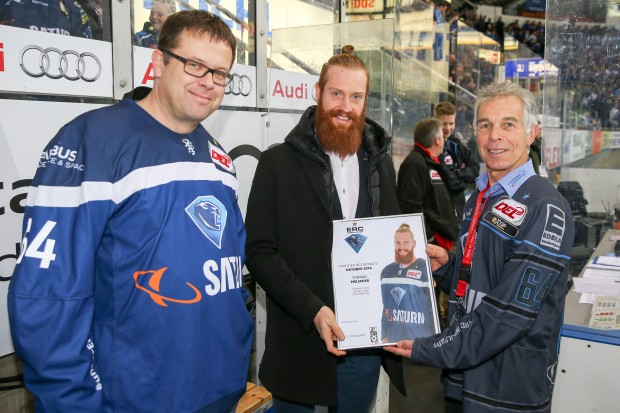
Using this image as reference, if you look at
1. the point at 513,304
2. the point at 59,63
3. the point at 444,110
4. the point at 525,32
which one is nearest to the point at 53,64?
the point at 59,63

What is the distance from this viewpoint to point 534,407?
1617 mm

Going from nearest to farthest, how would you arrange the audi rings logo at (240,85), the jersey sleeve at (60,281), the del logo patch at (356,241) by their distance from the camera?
the jersey sleeve at (60,281) < the del logo patch at (356,241) < the audi rings logo at (240,85)

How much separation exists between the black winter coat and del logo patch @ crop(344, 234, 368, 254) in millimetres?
79

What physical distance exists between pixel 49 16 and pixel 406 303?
5.60 ft

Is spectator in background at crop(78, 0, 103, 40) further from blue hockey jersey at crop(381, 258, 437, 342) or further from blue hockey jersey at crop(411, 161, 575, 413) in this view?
blue hockey jersey at crop(411, 161, 575, 413)

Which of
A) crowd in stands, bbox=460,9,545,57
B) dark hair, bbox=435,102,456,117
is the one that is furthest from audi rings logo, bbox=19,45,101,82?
crowd in stands, bbox=460,9,545,57

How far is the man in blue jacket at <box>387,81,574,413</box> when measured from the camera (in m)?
1.54

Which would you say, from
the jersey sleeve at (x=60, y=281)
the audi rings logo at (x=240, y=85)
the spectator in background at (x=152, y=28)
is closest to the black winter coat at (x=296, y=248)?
the jersey sleeve at (x=60, y=281)

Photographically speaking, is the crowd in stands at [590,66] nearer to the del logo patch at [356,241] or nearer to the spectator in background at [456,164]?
the spectator in background at [456,164]

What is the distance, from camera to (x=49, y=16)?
6.73ft

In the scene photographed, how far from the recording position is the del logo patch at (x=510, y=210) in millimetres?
1586

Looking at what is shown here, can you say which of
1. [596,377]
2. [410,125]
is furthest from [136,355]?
[410,125]

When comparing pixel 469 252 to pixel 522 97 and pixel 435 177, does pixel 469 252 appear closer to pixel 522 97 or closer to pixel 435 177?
pixel 522 97

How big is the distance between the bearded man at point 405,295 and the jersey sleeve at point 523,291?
0.25 m
